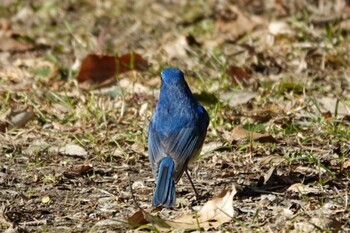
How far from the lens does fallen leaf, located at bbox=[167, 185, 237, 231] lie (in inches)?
186

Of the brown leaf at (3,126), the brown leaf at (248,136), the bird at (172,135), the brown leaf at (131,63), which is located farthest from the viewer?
the brown leaf at (131,63)

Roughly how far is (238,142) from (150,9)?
416 cm

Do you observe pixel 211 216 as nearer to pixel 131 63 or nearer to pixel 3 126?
pixel 3 126

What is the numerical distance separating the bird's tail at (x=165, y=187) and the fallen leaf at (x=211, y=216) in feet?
0.38

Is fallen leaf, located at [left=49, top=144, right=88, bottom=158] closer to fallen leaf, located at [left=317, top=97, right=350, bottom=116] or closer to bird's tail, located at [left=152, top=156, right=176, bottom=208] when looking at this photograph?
bird's tail, located at [left=152, top=156, right=176, bottom=208]

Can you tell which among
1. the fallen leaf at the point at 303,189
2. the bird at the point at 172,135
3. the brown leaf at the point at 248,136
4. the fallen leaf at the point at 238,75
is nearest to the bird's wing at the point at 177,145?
the bird at the point at 172,135

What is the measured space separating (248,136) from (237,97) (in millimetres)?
1017

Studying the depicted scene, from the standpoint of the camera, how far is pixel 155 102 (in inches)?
281

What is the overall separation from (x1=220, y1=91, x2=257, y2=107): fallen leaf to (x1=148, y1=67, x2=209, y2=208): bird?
3.95 ft

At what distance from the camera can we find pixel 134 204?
5.29 metres

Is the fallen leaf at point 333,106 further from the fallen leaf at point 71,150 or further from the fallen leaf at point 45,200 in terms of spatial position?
the fallen leaf at point 45,200

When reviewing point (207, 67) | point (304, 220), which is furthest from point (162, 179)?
point (207, 67)

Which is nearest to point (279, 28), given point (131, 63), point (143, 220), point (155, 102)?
point (131, 63)

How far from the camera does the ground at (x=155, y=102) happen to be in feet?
17.1
